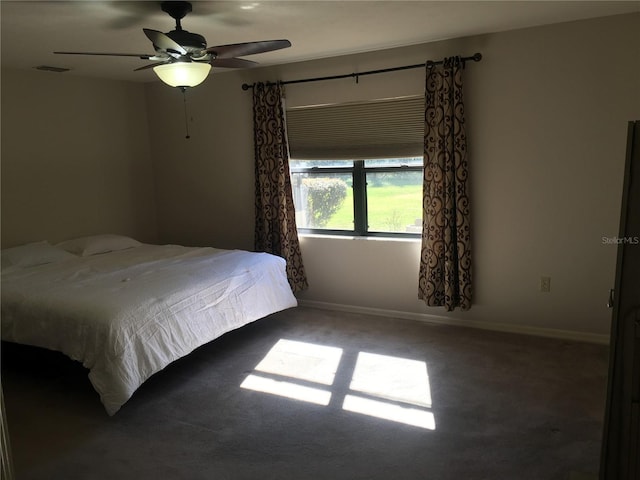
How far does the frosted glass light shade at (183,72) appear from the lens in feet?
8.48

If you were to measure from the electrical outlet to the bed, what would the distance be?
194cm

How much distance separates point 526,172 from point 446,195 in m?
0.58

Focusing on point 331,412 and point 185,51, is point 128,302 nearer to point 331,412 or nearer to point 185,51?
point 331,412

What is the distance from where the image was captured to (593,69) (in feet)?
10.7

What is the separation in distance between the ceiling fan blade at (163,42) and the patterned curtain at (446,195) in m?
1.95

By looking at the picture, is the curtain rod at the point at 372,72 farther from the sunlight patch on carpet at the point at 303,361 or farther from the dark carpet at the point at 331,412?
the sunlight patch on carpet at the point at 303,361

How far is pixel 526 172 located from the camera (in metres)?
3.58

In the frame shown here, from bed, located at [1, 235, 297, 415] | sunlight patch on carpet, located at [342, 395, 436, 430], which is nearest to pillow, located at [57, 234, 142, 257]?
bed, located at [1, 235, 297, 415]

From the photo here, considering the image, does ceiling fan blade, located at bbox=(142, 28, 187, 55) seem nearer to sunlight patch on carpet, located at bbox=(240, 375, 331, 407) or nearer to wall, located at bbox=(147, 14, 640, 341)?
wall, located at bbox=(147, 14, 640, 341)

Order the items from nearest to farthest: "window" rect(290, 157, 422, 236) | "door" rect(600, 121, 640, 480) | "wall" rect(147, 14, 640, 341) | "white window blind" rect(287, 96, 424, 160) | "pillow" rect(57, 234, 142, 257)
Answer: "door" rect(600, 121, 640, 480), "wall" rect(147, 14, 640, 341), "white window blind" rect(287, 96, 424, 160), "window" rect(290, 157, 422, 236), "pillow" rect(57, 234, 142, 257)

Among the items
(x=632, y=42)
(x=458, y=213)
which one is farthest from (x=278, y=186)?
(x=632, y=42)

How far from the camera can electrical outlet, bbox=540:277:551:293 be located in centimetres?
364

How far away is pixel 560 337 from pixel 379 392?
5.24 feet

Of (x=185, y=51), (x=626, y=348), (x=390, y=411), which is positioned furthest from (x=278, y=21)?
(x=626, y=348)
